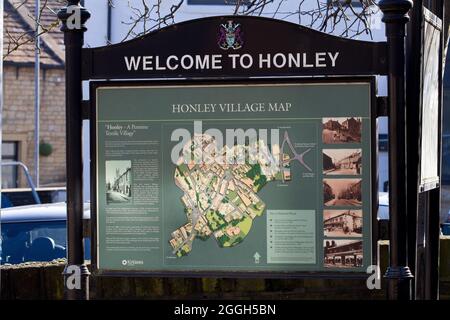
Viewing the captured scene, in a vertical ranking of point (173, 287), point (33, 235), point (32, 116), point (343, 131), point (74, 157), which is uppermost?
point (32, 116)

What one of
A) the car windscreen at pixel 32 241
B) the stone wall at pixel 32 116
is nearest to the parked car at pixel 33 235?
the car windscreen at pixel 32 241

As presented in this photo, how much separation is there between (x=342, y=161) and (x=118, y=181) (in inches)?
43.9

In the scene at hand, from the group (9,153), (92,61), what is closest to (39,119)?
(9,153)

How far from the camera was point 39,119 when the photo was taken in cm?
2850

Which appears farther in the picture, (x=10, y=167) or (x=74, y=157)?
(x=10, y=167)

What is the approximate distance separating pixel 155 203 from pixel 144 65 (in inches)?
27.5

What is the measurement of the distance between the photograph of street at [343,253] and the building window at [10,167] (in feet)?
73.9

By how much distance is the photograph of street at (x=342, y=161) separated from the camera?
15.8 ft

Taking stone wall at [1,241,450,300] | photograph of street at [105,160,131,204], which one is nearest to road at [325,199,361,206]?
photograph of street at [105,160,131,204]

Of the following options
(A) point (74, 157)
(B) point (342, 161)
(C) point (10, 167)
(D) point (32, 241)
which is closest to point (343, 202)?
(B) point (342, 161)

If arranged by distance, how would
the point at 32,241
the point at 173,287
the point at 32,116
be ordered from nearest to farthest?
the point at 173,287 < the point at 32,241 < the point at 32,116

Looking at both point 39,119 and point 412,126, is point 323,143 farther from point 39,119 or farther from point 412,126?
point 39,119

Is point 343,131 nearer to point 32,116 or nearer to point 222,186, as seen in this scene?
point 222,186

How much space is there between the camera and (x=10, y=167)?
27984 millimetres
